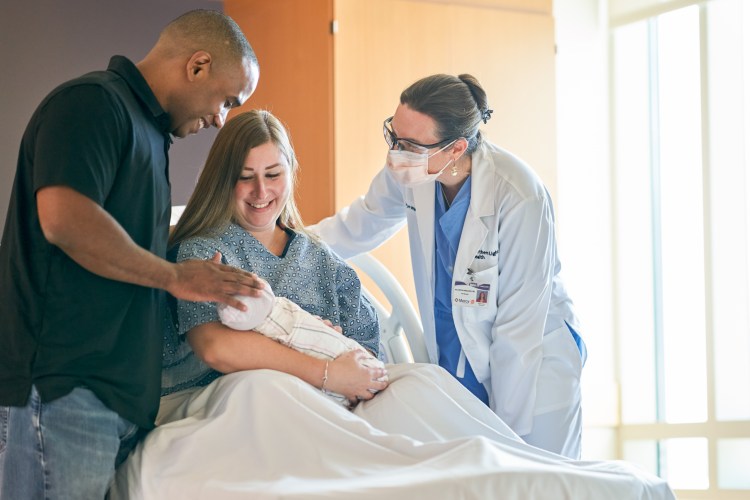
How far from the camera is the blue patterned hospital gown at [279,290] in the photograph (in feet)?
7.49

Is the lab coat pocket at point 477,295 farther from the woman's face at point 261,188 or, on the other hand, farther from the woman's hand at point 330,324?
the woman's face at point 261,188

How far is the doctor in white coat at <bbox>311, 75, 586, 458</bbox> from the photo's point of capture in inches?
105

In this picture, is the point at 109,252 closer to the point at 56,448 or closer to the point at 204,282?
the point at 204,282

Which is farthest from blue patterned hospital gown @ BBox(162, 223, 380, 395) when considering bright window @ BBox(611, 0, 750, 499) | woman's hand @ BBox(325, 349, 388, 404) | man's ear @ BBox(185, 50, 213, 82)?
bright window @ BBox(611, 0, 750, 499)

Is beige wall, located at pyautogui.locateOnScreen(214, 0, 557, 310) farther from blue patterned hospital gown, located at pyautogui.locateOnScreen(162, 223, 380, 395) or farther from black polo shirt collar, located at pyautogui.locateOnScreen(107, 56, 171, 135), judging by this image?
black polo shirt collar, located at pyautogui.locateOnScreen(107, 56, 171, 135)

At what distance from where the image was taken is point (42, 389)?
1812mm

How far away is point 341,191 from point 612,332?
1.92 m

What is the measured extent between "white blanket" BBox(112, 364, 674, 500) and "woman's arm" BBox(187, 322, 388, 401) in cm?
6

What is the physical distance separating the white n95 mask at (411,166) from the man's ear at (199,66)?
828 millimetres

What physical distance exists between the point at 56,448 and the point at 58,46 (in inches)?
107

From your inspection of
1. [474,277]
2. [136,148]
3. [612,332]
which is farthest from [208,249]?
[612,332]

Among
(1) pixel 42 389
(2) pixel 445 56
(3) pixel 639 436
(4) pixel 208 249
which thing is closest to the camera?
(1) pixel 42 389

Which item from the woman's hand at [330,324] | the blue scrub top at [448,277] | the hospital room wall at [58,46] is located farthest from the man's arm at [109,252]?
the hospital room wall at [58,46]

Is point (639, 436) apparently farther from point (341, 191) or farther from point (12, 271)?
point (12, 271)
